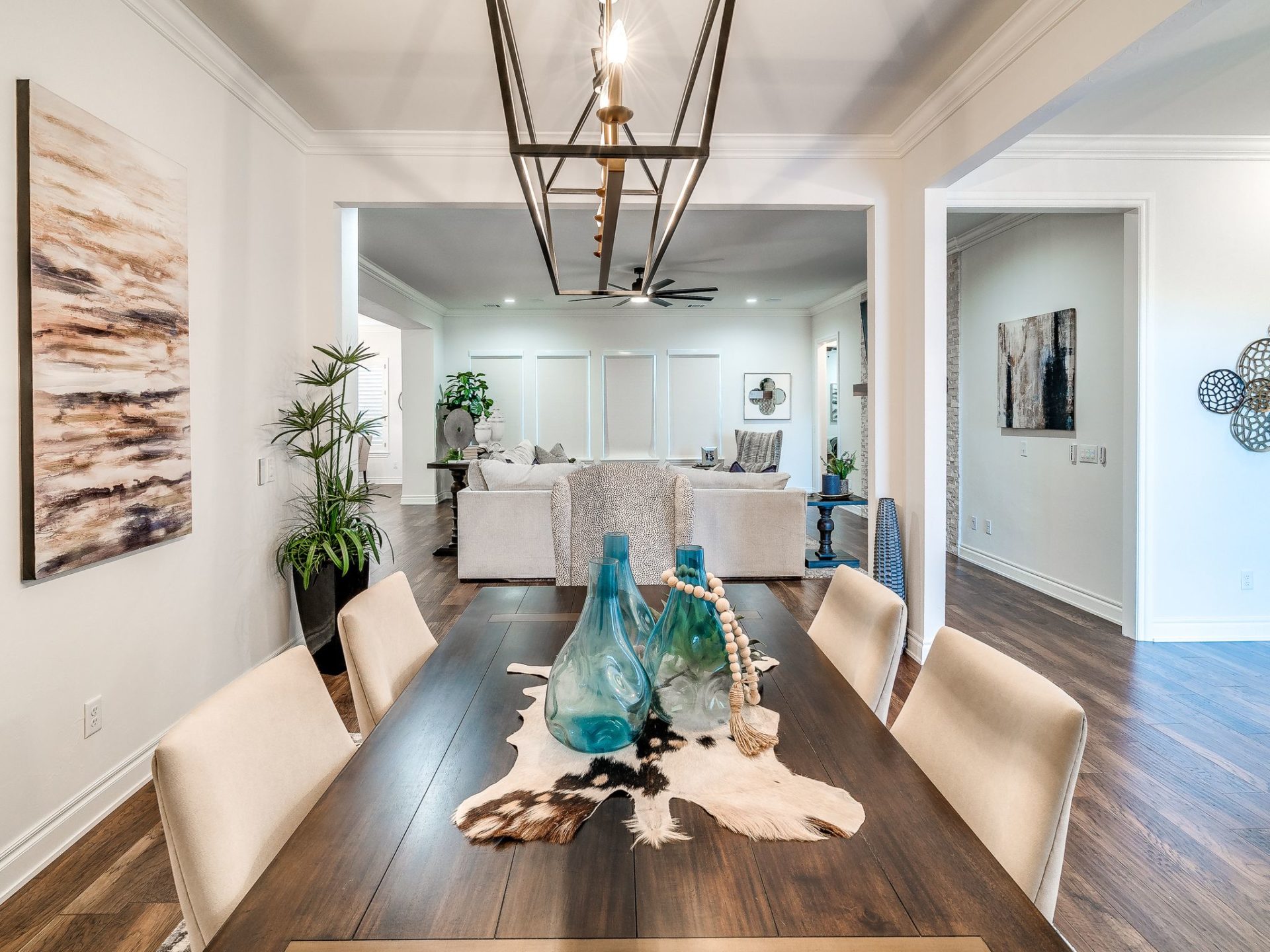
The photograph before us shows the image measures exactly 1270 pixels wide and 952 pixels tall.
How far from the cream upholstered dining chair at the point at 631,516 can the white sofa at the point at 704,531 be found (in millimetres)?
1148

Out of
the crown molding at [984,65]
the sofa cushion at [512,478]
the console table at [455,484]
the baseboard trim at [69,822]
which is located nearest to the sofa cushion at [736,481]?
the sofa cushion at [512,478]

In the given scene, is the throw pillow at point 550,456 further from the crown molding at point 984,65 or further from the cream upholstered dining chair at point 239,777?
the cream upholstered dining chair at point 239,777

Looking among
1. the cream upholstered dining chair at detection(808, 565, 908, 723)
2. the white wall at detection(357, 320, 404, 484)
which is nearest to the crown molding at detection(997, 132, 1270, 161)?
the cream upholstered dining chair at detection(808, 565, 908, 723)

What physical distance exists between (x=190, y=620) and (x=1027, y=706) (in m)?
2.72

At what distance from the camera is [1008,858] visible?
3.28ft

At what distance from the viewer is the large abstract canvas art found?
1.78 metres

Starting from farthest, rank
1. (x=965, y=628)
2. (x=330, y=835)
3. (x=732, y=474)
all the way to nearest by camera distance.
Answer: (x=732, y=474) → (x=965, y=628) → (x=330, y=835)

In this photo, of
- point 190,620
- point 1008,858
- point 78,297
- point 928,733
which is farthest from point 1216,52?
point 190,620

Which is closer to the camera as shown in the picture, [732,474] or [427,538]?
[732,474]

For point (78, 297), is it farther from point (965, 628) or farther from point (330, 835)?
point (965, 628)

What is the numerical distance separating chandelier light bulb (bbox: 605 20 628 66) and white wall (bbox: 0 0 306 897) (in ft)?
5.45

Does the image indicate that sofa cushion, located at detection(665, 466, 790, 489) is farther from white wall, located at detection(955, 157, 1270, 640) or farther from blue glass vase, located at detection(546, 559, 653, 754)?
blue glass vase, located at detection(546, 559, 653, 754)

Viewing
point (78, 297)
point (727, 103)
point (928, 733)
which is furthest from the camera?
point (727, 103)

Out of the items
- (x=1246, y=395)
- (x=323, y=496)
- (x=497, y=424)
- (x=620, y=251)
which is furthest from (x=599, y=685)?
(x=497, y=424)
